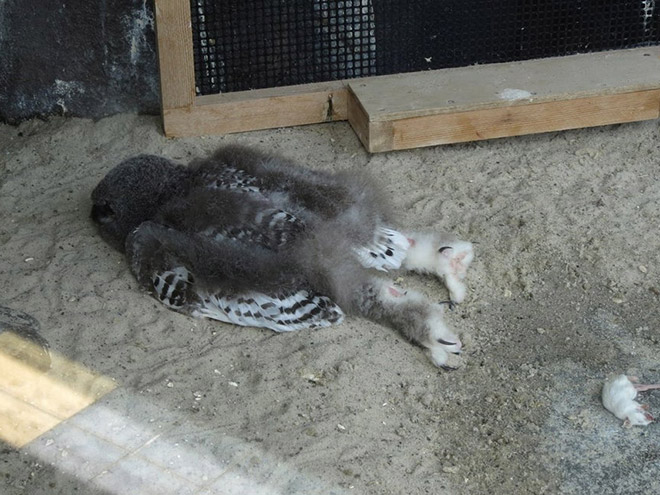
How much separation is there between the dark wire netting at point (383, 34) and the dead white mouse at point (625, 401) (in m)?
2.28

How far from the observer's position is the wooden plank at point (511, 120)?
4.45 metres

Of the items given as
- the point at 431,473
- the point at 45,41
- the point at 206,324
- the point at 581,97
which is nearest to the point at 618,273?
the point at 581,97

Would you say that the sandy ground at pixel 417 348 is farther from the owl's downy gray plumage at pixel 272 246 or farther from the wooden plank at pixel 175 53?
the wooden plank at pixel 175 53

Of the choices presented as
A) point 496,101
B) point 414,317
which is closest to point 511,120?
point 496,101

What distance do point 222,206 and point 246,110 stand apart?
4.17ft

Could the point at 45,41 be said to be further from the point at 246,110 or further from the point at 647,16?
the point at 647,16

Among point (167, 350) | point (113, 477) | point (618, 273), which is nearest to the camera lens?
point (113, 477)

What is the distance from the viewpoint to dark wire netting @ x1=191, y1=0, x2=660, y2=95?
15.5 ft

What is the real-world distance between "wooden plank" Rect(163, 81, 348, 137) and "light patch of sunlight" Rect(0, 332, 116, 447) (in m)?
1.68

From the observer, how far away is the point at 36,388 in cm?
309

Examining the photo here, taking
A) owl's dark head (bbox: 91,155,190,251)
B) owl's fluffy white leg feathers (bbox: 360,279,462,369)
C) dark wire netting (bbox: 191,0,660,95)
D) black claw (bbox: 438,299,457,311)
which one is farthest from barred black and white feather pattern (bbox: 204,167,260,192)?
dark wire netting (bbox: 191,0,660,95)

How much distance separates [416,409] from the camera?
3.16 meters

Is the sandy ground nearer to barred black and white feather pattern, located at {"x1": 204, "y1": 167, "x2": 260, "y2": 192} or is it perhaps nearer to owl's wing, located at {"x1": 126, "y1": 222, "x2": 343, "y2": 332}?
owl's wing, located at {"x1": 126, "y1": 222, "x2": 343, "y2": 332}

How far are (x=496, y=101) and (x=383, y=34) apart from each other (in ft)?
2.45
